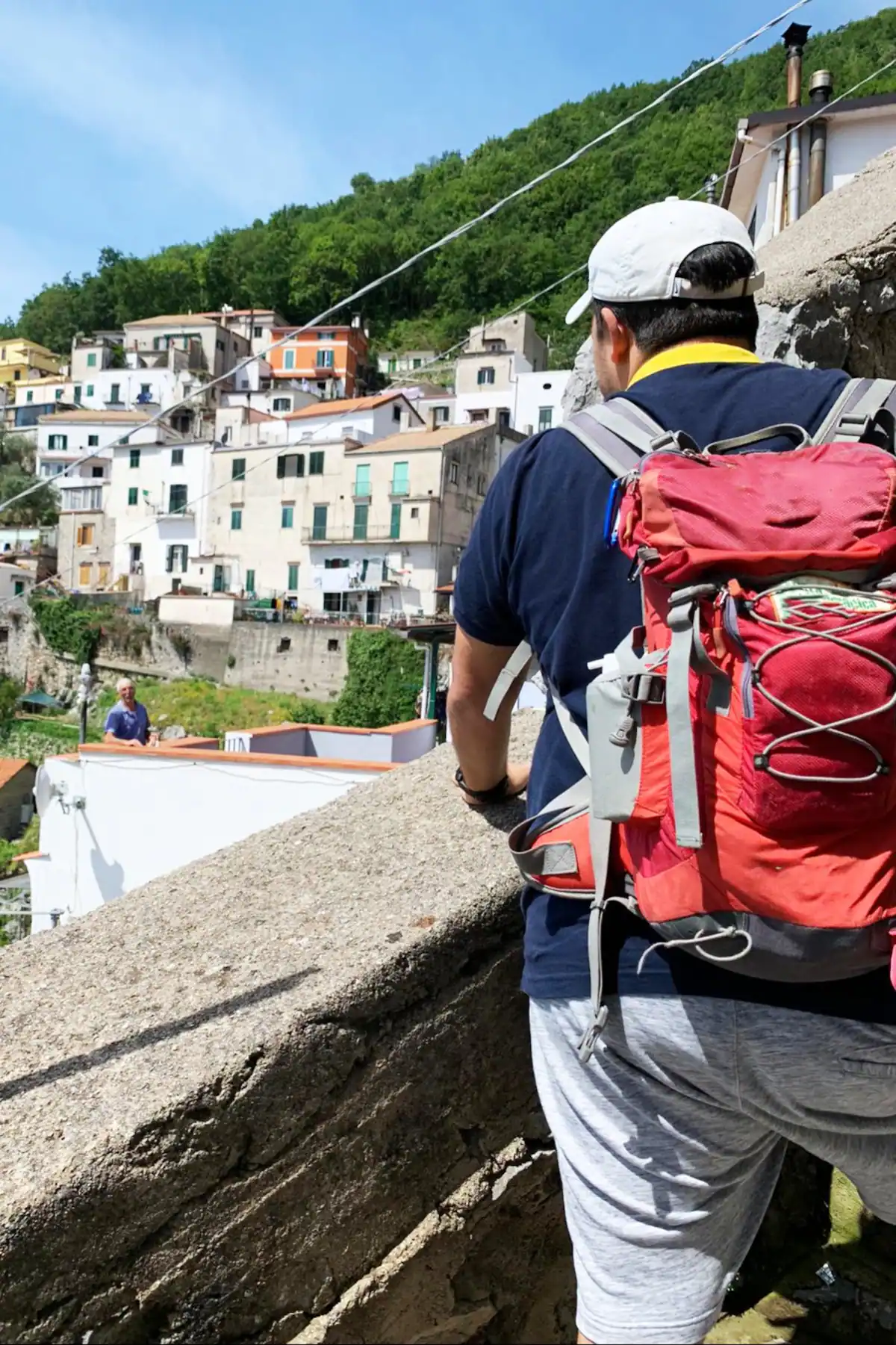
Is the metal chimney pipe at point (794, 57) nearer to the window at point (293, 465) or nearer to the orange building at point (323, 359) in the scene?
the window at point (293, 465)

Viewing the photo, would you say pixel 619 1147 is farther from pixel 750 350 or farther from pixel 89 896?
pixel 89 896

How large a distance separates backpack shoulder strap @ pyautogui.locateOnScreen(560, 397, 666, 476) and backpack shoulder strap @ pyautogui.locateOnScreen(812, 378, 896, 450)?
230 mm

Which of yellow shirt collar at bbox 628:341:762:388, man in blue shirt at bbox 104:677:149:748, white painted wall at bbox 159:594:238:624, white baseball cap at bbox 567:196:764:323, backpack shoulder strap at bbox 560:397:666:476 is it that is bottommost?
white painted wall at bbox 159:594:238:624

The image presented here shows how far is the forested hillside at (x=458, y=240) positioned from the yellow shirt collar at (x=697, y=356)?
181 ft

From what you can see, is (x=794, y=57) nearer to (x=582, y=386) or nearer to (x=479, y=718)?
(x=582, y=386)

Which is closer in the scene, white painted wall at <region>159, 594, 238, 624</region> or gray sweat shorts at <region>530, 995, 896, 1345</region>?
gray sweat shorts at <region>530, 995, 896, 1345</region>

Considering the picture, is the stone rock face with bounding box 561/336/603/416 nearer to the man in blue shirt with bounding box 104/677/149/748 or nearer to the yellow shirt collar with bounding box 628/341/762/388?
the yellow shirt collar with bounding box 628/341/762/388

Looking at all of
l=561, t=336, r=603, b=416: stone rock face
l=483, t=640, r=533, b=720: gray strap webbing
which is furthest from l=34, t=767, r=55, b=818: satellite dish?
l=483, t=640, r=533, b=720: gray strap webbing

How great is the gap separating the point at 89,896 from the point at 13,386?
72147mm

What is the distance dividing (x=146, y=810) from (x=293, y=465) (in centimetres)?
3637

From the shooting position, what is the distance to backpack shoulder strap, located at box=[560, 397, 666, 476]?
150cm

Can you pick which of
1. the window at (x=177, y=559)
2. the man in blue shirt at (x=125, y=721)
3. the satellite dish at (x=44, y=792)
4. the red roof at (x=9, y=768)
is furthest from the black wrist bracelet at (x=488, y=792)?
the window at (x=177, y=559)

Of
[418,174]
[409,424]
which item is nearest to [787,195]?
[409,424]

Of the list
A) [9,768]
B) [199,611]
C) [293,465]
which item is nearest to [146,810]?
[9,768]
